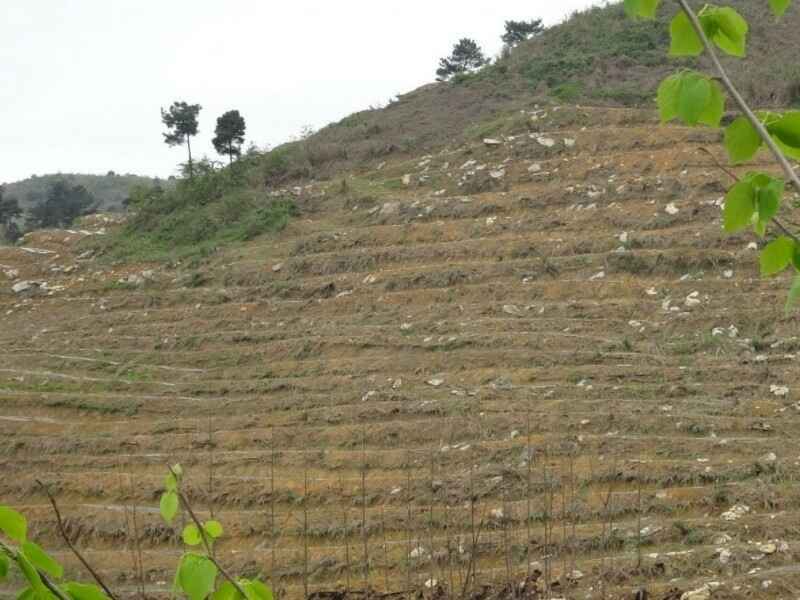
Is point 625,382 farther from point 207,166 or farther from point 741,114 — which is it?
point 207,166

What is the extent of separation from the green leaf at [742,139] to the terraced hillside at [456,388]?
3454 millimetres

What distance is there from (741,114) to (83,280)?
12634 millimetres

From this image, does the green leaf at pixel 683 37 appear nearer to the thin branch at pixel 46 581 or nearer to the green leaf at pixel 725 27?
the green leaf at pixel 725 27

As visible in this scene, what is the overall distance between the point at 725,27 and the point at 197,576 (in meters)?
0.80

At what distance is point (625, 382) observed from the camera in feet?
24.0

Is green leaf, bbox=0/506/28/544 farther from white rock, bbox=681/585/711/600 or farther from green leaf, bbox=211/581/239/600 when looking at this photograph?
white rock, bbox=681/585/711/600

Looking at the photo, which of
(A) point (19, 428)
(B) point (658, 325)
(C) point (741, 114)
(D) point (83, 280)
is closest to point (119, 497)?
(A) point (19, 428)

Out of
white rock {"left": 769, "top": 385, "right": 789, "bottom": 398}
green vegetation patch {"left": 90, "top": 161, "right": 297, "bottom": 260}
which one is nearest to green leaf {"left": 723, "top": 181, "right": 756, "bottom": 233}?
white rock {"left": 769, "top": 385, "right": 789, "bottom": 398}

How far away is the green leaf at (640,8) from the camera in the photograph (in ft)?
2.80

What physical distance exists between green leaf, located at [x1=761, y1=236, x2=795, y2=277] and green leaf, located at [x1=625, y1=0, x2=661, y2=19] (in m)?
0.27

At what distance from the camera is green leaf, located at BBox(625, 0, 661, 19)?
85 centimetres

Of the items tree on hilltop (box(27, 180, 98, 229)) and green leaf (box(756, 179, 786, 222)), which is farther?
tree on hilltop (box(27, 180, 98, 229))

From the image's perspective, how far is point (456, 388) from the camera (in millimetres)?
7742

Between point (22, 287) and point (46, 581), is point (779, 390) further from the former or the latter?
point (22, 287)
